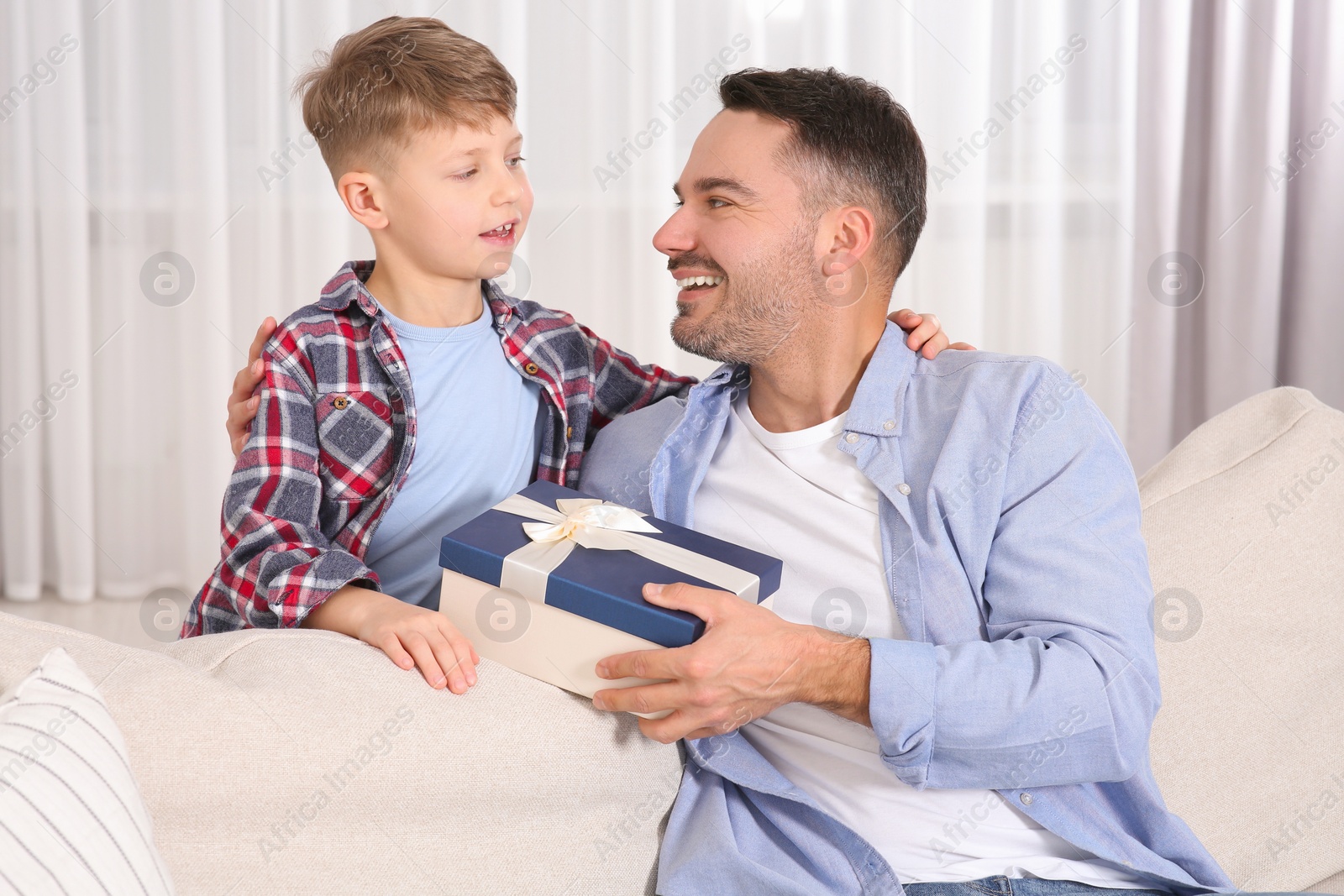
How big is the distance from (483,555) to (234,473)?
42cm

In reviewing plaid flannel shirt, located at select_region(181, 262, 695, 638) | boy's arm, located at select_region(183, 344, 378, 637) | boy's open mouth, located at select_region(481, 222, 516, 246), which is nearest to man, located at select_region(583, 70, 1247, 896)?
plaid flannel shirt, located at select_region(181, 262, 695, 638)

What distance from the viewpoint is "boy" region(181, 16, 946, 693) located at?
1.32 meters

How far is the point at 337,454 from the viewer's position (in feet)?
4.46

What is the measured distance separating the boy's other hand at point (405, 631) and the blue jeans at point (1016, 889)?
519 mm

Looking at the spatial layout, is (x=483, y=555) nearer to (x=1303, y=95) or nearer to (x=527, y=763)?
(x=527, y=763)

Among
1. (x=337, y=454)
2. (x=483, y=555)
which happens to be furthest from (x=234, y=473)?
(x=483, y=555)

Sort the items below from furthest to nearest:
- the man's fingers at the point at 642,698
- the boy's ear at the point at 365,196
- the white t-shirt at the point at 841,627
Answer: the boy's ear at the point at 365,196
the white t-shirt at the point at 841,627
the man's fingers at the point at 642,698

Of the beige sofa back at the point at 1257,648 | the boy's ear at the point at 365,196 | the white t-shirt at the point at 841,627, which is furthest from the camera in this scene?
the boy's ear at the point at 365,196

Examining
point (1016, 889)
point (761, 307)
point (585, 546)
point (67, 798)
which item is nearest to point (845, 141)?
point (761, 307)

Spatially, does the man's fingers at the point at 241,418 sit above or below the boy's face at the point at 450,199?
below

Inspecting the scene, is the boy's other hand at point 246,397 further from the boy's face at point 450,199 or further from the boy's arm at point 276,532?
the boy's face at point 450,199

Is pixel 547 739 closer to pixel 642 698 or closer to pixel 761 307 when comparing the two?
pixel 642 698

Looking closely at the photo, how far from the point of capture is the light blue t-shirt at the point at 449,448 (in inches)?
55.7

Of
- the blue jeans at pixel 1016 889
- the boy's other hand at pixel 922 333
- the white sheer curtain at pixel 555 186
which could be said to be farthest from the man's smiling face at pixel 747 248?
the white sheer curtain at pixel 555 186
